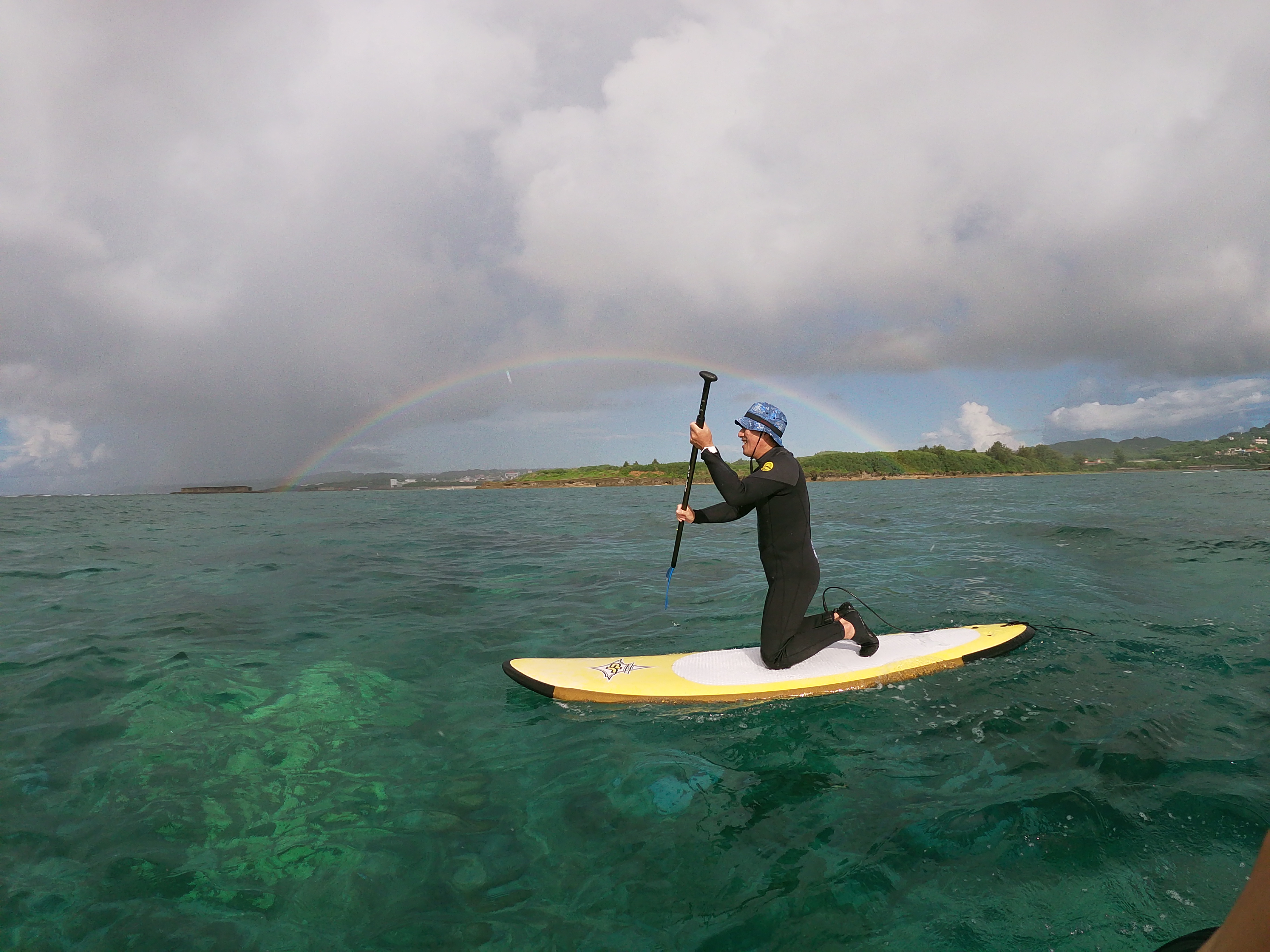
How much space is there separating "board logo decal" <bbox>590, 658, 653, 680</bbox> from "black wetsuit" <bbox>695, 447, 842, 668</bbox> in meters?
1.52

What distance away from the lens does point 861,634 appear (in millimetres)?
7090

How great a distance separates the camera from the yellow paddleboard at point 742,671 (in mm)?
6488

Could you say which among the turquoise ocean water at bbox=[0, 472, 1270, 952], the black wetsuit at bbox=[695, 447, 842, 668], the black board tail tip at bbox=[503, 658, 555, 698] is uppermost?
the black wetsuit at bbox=[695, 447, 842, 668]

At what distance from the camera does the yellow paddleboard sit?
21.3 feet

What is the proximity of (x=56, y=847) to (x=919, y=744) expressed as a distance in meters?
6.91

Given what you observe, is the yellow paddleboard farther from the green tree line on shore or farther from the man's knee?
the green tree line on shore

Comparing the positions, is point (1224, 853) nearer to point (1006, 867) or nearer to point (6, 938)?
point (1006, 867)

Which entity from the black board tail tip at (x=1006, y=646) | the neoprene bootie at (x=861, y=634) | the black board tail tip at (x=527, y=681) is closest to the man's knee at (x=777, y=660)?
the neoprene bootie at (x=861, y=634)

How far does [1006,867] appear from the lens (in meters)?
3.79

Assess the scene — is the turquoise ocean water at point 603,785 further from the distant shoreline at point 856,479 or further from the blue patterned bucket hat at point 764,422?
the distant shoreline at point 856,479

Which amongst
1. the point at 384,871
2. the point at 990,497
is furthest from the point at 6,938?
the point at 990,497

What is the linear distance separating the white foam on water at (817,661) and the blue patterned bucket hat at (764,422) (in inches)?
106

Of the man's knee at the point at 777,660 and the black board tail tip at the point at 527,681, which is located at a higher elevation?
the man's knee at the point at 777,660

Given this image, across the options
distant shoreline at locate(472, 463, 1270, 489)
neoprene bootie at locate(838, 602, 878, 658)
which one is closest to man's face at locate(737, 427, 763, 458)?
neoprene bootie at locate(838, 602, 878, 658)
